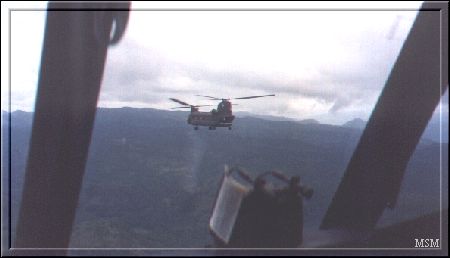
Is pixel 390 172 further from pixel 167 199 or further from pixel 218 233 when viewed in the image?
pixel 167 199

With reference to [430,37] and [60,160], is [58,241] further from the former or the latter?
[430,37]

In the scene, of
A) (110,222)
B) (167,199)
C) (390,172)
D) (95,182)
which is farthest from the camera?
(95,182)

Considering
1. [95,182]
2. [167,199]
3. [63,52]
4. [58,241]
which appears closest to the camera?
[63,52]

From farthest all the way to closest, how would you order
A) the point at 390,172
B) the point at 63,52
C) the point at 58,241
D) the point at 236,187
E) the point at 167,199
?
the point at 167,199 < the point at 390,172 < the point at 58,241 < the point at 236,187 < the point at 63,52

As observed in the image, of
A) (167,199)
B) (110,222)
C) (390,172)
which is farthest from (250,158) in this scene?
(390,172)

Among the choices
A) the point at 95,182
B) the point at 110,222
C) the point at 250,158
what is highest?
the point at 250,158

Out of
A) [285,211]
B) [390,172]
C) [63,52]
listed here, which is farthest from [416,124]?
[63,52]

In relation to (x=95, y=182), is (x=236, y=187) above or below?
above

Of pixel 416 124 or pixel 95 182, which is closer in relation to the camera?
pixel 416 124

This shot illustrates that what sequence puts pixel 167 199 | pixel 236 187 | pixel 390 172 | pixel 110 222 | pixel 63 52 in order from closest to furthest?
pixel 63 52, pixel 236 187, pixel 390 172, pixel 110 222, pixel 167 199

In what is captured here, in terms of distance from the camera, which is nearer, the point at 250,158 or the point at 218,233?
the point at 218,233
